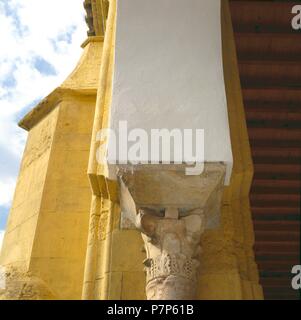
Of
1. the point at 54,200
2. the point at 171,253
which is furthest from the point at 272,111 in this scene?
the point at 171,253

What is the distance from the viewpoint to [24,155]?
3.75 m

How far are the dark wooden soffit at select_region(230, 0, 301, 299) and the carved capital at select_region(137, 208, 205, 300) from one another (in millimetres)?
2956

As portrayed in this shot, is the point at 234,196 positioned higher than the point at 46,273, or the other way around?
the point at 234,196

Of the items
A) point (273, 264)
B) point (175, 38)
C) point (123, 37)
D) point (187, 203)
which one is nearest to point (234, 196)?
point (187, 203)

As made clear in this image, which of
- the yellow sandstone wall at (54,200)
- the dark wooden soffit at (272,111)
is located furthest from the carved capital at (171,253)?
the dark wooden soffit at (272,111)

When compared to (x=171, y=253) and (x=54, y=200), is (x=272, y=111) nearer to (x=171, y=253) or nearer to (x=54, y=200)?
(x=54, y=200)

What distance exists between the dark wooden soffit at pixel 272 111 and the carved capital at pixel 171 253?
9.70 feet

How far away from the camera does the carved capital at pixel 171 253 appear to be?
2.04 m

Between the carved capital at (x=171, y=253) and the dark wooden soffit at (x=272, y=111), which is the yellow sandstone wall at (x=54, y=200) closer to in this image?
the carved capital at (x=171, y=253)
